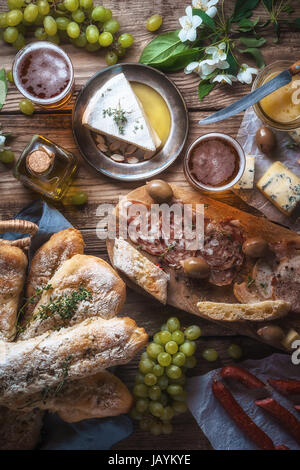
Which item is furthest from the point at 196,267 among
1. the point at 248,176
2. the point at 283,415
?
the point at 283,415

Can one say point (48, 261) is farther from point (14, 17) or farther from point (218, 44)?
point (218, 44)

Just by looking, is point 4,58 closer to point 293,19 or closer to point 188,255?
point 188,255

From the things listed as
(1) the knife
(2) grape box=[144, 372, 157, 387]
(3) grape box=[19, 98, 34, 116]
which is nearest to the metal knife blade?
(1) the knife

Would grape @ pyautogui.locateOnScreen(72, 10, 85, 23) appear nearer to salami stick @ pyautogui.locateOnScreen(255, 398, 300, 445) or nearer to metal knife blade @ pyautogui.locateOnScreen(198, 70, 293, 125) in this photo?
metal knife blade @ pyautogui.locateOnScreen(198, 70, 293, 125)

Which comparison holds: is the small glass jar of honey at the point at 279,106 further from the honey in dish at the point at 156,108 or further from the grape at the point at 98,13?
the grape at the point at 98,13

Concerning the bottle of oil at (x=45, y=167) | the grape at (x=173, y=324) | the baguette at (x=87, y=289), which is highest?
the bottle of oil at (x=45, y=167)

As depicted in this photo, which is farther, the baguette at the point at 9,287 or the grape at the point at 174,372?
the grape at the point at 174,372

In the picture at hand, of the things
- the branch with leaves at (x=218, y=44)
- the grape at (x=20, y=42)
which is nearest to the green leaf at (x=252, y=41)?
the branch with leaves at (x=218, y=44)
